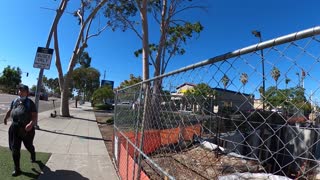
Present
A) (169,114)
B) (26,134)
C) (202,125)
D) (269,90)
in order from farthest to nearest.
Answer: (26,134) → (169,114) → (202,125) → (269,90)

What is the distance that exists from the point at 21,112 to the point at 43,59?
28.0 ft

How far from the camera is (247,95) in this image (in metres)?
2.43

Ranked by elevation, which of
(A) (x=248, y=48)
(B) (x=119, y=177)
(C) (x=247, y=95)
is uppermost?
(A) (x=248, y=48)

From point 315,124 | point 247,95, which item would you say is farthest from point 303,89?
point 315,124

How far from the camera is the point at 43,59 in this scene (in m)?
15.3

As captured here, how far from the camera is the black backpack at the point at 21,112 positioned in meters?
7.20

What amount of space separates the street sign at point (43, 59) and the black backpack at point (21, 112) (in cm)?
814

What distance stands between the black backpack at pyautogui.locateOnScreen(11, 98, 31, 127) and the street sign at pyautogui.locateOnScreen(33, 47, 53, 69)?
26.7ft

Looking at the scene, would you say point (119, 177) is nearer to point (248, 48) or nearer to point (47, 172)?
point (47, 172)

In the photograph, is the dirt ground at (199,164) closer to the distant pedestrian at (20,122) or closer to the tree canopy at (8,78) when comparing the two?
the distant pedestrian at (20,122)

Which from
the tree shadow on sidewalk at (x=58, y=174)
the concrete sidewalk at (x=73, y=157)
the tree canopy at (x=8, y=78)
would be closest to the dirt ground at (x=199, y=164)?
the tree shadow on sidewalk at (x=58, y=174)

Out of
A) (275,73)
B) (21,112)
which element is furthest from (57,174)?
(275,73)

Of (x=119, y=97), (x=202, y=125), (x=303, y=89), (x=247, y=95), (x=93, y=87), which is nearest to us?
(x=303, y=89)

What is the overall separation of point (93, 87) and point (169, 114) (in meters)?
64.4
